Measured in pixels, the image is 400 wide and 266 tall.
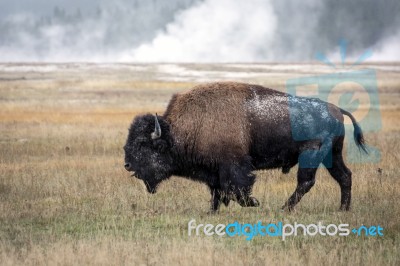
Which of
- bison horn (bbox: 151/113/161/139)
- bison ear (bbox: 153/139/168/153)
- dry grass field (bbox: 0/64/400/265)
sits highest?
bison horn (bbox: 151/113/161/139)

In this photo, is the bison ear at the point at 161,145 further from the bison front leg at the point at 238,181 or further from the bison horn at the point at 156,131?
the bison front leg at the point at 238,181

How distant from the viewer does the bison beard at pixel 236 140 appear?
8.41 meters

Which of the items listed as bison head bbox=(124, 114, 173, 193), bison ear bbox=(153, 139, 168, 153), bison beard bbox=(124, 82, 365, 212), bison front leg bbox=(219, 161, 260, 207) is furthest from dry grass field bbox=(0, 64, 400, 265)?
bison ear bbox=(153, 139, 168, 153)

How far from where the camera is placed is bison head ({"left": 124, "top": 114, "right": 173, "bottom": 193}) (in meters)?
8.72

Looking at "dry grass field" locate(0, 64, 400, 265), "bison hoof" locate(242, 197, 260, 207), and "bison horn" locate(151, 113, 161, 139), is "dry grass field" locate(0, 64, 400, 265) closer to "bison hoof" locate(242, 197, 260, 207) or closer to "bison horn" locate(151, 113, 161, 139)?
"bison hoof" locate(242, 197, 260, 207)

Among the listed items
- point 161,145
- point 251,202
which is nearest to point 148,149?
point 161,145

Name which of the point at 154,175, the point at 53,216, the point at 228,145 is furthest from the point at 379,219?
the point at 53,216

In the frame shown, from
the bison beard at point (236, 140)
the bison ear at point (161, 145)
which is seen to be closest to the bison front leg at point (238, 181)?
the bison beard at point (236, 140)

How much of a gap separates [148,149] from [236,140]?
123 centimetres

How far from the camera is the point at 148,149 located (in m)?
8.78

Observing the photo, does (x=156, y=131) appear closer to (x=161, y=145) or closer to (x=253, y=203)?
(x=161, y=145)

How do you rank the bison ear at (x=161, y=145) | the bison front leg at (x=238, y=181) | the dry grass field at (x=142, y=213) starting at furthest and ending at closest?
the bison ear at (x=161, y=145)
the bison front leg at (x=238, y=181)
the dry grass field at (x=142, y=213)

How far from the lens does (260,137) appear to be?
8531mm

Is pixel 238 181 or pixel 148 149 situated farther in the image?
pixel 148 149
